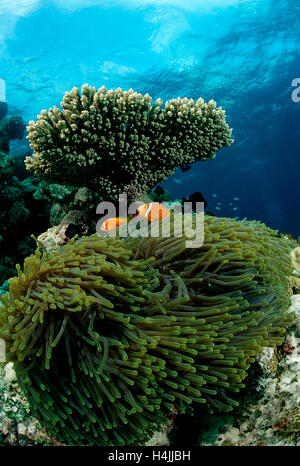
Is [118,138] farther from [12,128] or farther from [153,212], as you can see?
[12,128]

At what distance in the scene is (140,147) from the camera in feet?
14.0

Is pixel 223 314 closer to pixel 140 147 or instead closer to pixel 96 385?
pixel 96 385

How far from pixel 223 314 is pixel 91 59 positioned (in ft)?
77.0

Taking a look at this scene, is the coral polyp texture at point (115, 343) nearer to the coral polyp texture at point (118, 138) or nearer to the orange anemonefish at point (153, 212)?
the orange anemonefish at point (153, 212)

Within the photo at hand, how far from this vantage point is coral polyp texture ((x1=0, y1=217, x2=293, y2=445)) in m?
1.68

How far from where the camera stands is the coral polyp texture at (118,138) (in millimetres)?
3926

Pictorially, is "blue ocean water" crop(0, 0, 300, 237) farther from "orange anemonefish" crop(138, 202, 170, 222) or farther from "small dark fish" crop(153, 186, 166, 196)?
"orange anemonefish" crop(138, 202, 170, 222)

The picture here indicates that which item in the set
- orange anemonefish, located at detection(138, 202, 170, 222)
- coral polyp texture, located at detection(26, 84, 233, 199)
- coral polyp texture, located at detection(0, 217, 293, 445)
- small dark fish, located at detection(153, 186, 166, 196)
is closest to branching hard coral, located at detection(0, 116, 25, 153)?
small dark fish, located at detection(153, 186, 166, 196)

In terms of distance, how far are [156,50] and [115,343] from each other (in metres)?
23.7

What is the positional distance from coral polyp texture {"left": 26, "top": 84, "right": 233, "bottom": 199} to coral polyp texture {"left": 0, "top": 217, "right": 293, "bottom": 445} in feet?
8.18

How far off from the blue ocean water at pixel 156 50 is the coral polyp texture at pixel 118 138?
9.30m

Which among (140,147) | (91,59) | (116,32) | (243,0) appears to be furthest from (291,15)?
(140,147)

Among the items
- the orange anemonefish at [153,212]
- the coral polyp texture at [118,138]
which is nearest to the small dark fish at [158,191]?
the coral polyp texture at [118,138]

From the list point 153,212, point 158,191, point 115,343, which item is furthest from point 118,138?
point 115,343
